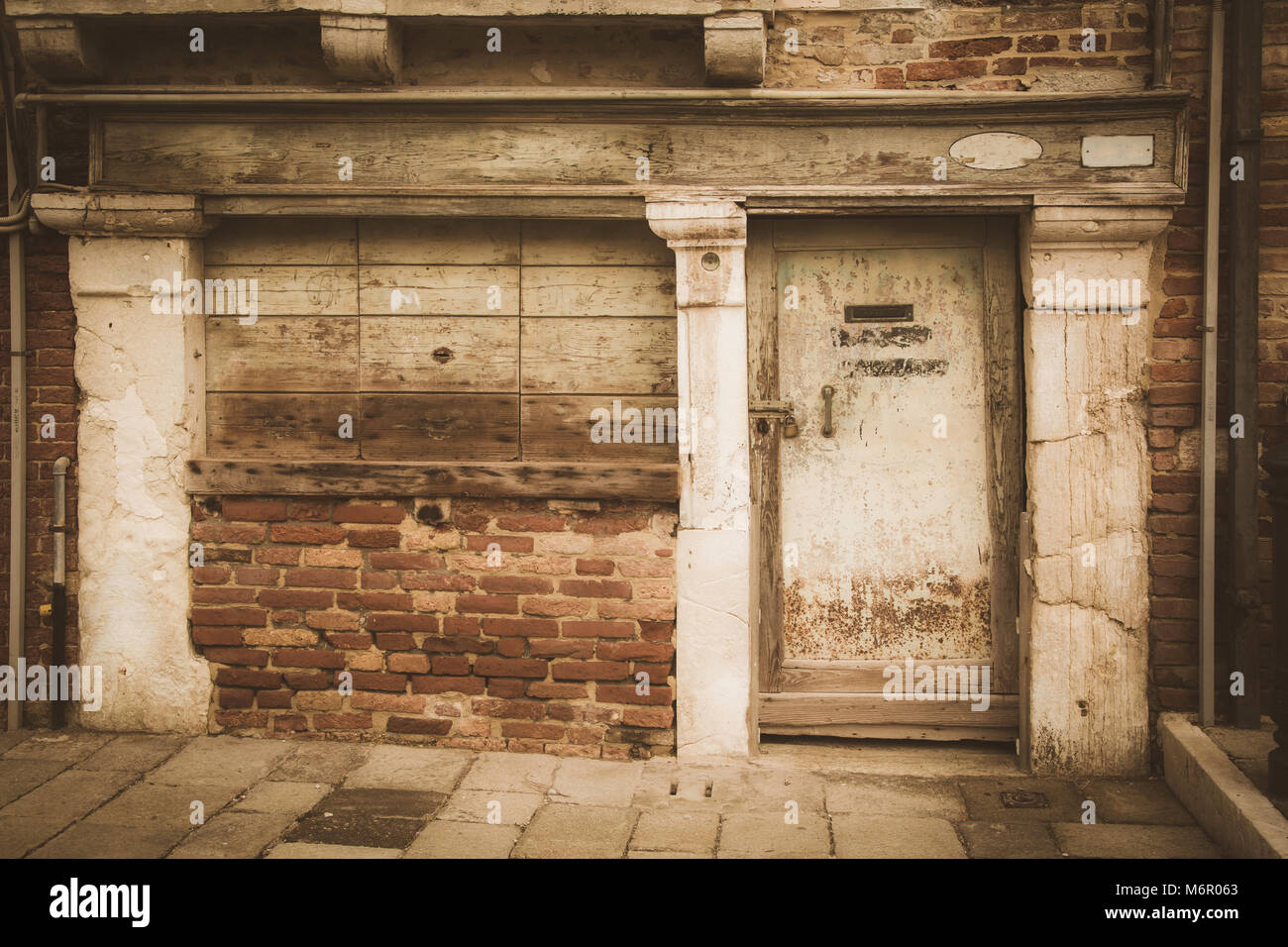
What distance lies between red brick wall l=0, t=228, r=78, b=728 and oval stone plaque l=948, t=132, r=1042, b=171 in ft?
12.0

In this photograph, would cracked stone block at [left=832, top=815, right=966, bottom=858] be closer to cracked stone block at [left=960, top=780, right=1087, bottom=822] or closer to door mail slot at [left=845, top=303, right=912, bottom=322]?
cracked stone block at [left=960, top=780, right=1087, bottom=822]

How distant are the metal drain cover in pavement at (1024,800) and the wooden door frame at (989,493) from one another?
1.06 ft

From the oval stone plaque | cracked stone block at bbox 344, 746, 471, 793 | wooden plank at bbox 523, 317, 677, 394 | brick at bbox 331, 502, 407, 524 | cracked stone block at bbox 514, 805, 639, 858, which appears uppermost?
the oval stone plaque

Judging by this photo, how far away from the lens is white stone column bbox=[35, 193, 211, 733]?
4281mm

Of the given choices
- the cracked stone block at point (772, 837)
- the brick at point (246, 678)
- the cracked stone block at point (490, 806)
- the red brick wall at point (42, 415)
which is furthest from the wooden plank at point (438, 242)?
the cracked stone block at point (772, 837)

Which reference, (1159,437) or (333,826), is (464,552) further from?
(1159,437)

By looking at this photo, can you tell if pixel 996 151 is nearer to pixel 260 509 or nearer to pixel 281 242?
pixel 281 242

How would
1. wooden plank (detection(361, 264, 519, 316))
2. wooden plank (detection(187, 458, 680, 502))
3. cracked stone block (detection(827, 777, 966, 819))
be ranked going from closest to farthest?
cracked stone block (detection(827, 777, 966, 819)), wooden plank (detection(187, 458, 680, 502)), wooden plank (detection(361, 264, 519, 316))

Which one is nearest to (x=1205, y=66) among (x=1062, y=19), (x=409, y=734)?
(x=1062, y=19)

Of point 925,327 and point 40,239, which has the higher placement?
point 40,239

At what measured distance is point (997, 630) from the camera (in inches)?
168

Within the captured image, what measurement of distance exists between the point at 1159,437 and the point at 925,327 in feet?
3.20

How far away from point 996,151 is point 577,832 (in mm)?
2940

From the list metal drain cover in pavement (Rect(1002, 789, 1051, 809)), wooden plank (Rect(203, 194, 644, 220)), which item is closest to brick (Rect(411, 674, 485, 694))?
wooden plank (Rect(203, 194, 644, 220))
